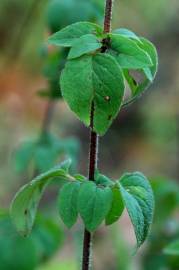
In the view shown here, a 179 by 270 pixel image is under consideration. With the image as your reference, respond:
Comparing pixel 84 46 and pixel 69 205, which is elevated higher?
pixel 84 46

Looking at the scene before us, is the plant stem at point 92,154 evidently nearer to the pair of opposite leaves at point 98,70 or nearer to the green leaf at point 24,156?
the pair of opposite leaves at point 98,70


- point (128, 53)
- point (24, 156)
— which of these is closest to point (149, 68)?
point (128, 53)

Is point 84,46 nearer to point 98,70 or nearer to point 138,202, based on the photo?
point 98,70

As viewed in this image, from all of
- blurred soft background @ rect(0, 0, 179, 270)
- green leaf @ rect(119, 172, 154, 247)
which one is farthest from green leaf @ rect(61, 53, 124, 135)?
blurred soft background @ rect(0, 0, 179, 270)

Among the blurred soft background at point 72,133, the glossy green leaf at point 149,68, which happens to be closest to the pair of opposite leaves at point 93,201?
the glossy green leaf at point 149,68

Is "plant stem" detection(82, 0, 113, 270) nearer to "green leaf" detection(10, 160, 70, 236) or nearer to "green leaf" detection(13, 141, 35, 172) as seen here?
"green leaf" detection(10, 160, 70, 236)

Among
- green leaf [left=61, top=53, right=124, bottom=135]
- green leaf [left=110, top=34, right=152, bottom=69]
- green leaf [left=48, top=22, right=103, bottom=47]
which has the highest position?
green leaf [left=48, top=22, right=103, bottom=47]

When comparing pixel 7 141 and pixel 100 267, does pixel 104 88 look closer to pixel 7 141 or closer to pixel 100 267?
pixel 100 267

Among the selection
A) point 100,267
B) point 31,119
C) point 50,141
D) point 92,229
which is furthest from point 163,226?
point 31,119
